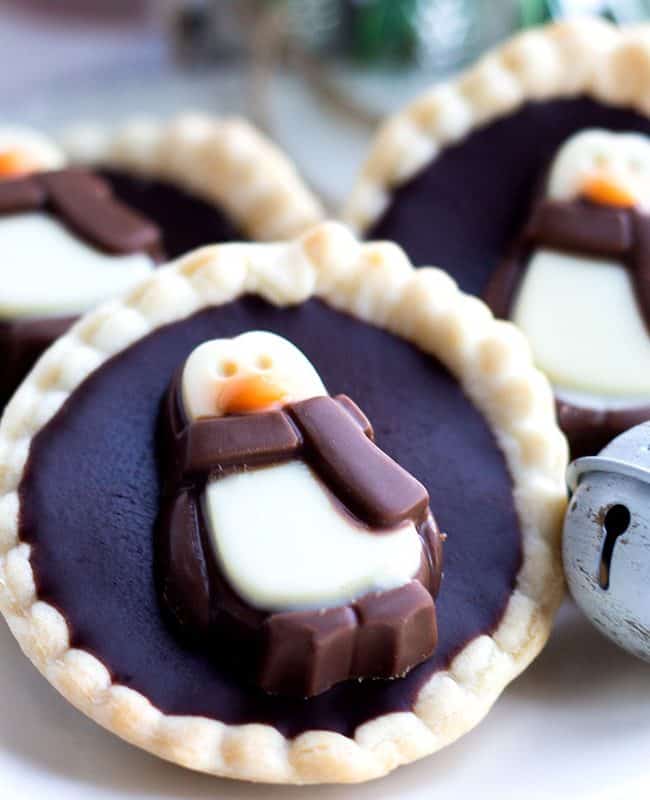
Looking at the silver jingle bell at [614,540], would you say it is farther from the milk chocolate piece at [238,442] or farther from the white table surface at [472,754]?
the milk chocolate piece at [238,442]

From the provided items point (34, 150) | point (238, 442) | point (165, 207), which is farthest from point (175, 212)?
point (238, 442)

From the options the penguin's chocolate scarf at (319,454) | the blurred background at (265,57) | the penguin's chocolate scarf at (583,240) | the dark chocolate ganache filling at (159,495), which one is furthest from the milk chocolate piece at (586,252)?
the blurred background at (265,57)

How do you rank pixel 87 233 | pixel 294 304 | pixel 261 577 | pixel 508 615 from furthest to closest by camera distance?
1. pixel 87 233
2. pixel 294 304
3. pixel 508 615
4. pixel 261 577

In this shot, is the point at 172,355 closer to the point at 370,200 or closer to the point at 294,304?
the point at 294,304

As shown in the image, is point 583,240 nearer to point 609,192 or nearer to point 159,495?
point 609,192

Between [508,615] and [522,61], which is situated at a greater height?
[522,61]

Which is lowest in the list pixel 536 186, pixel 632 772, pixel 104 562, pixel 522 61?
pixel 632 772

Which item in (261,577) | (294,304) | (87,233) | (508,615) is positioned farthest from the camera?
(87,233)

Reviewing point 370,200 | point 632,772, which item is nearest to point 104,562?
point 632,772
